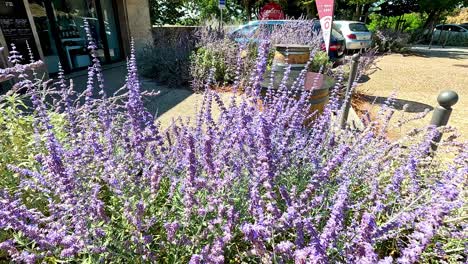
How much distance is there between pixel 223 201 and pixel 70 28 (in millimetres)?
9511

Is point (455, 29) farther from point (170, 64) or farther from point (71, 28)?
point (71, 28)

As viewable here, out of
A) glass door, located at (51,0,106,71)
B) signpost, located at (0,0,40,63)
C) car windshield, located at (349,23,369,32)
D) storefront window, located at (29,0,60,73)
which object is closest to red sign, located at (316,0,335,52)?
glass door, located at (51,0,106,71)

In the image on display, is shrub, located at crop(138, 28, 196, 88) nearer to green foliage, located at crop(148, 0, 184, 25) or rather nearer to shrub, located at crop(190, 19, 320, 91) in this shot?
shrub, located at crop(190, 19, 320, 91)

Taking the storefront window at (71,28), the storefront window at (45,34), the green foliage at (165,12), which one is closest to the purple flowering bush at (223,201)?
the storefront window at (71,28)

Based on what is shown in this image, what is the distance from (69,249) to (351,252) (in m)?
1.18

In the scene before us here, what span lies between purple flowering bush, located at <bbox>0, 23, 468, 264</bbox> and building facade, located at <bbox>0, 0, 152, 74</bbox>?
15.7 ft

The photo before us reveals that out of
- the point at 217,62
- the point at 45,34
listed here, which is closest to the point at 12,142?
the point at 217,62

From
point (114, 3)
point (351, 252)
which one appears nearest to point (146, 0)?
point (114, 3)

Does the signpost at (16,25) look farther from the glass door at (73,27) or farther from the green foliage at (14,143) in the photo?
the green foliage at (14,143)

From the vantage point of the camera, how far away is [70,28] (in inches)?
340

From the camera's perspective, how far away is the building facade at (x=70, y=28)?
6.77 m

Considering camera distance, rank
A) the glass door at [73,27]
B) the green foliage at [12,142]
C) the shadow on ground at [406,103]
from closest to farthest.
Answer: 1. the green foliage at [12,142]
2. the shadow on ground at [406,103]
3. the glass door at [73,27]

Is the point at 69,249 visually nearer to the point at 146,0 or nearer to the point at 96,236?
the point at 96,236

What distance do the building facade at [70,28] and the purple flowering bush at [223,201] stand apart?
4.77 m
